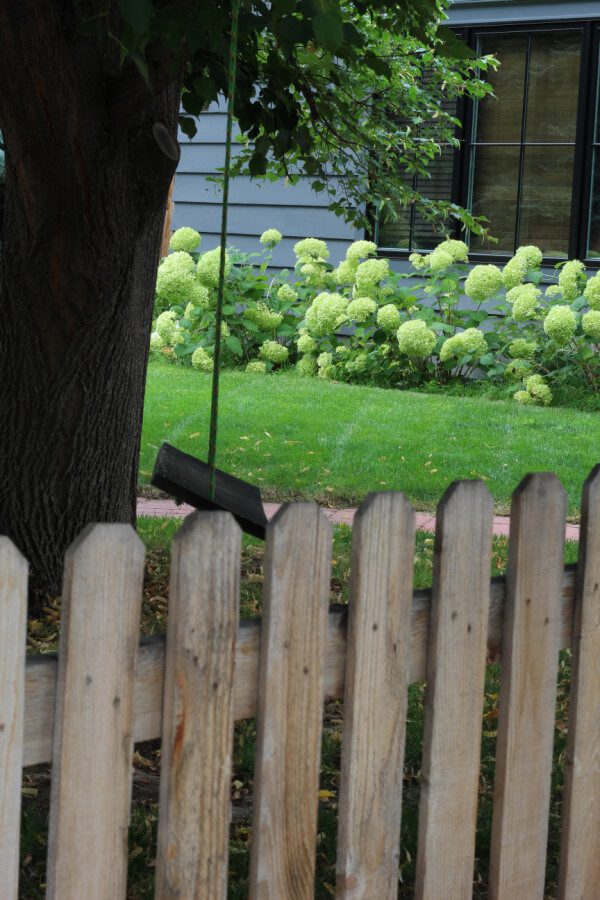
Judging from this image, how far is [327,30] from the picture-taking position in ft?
6.50

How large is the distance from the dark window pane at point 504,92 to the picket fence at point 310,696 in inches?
368

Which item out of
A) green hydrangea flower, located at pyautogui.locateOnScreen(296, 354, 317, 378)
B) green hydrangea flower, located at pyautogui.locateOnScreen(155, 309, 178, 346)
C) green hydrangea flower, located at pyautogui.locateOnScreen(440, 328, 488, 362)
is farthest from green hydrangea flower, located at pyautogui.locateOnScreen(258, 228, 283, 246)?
green hydrangea flower, located at pyautogui.locateOnScreen(440, 328, 488, 362)

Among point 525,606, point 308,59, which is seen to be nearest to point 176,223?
point 308,59

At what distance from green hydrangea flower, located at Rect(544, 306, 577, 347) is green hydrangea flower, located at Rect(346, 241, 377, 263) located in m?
2.12

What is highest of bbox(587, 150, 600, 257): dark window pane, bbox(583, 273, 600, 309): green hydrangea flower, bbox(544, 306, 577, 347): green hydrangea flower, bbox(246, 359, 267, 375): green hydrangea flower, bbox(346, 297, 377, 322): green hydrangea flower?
bbox(587, 150, 600, 257): dark window pane

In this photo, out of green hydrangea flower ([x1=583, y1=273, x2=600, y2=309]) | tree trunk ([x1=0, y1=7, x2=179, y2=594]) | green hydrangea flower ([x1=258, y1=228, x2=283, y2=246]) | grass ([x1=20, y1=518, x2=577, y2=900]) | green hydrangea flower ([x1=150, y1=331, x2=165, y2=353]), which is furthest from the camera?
green hydrangea flower ([x1=150, y1=331, x2=165, y2=353])

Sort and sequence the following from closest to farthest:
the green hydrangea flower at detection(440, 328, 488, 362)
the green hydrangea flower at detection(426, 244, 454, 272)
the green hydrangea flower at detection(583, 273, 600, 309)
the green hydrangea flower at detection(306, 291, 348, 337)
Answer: the green hydrangea flower at detection(583, 273, 600, 309), the green hydrangea flower at detection(440, 328, 488, 362), the green hydrangea flower at detection(426, 244, 454, 272), the green hydrangea flower at detection(306, 291, 348, 337)

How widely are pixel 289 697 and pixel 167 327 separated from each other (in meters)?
9.57

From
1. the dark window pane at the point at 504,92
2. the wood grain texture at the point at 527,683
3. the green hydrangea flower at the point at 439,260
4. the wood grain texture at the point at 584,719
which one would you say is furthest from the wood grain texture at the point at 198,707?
the dark window pane at the point at 504,92

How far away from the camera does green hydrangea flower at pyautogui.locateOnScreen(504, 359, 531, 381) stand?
9.34m

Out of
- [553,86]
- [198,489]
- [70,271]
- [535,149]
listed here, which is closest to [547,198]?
[535,149]

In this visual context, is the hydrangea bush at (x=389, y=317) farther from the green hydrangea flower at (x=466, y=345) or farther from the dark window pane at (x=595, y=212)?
the dark window pane at (x=595, y=212)

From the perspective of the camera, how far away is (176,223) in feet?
40.8

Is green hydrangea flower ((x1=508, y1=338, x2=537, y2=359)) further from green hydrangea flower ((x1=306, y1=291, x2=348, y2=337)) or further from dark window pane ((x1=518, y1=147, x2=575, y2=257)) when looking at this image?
dark window pane ((x1=518, y1=147, x2=575, y2=257))
